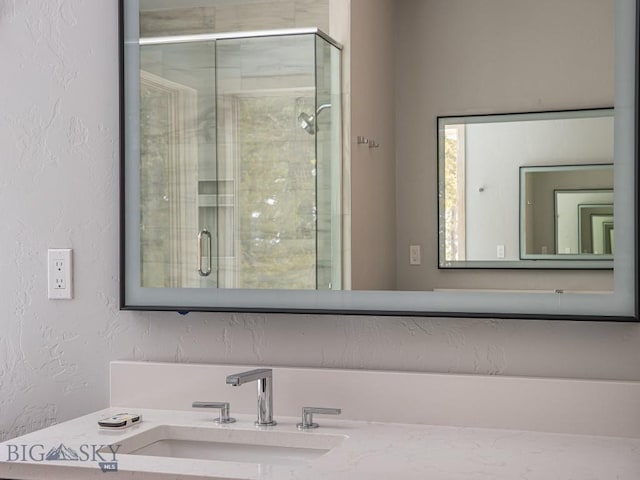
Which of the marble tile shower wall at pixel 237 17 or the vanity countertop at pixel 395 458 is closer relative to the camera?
the vanity countertop at pixel 395 458

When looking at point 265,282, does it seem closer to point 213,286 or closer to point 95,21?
point 213,286

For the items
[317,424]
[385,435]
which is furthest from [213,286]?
[385,435]

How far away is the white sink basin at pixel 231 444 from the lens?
174 centimetres

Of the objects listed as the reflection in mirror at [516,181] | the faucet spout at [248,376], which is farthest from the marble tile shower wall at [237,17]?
the faucet spout at [248,376]

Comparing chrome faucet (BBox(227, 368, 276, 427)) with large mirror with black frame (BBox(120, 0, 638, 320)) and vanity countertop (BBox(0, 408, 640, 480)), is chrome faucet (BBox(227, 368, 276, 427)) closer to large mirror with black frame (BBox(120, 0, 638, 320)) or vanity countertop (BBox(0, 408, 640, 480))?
vanity countertop (BBox(0, 408, 640, 480))

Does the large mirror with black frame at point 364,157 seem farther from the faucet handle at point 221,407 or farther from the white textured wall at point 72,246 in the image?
the faucet handle at point 221,407

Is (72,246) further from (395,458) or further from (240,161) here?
(395,458)

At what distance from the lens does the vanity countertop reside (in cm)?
144

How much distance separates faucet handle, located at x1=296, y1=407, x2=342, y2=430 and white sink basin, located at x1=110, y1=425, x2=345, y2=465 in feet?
0.12

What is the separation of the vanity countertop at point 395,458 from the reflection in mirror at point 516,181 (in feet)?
1.14

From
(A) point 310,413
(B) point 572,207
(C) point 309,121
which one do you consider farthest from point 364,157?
(A) point 310,413

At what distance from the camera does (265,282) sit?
193cm

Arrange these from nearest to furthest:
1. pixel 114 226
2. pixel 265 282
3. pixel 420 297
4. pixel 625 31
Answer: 1. pixel 625 31
2. pixel 420 297
3. pixel 265 282
4. pixel 114 226

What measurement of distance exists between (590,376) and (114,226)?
1.15 meters
